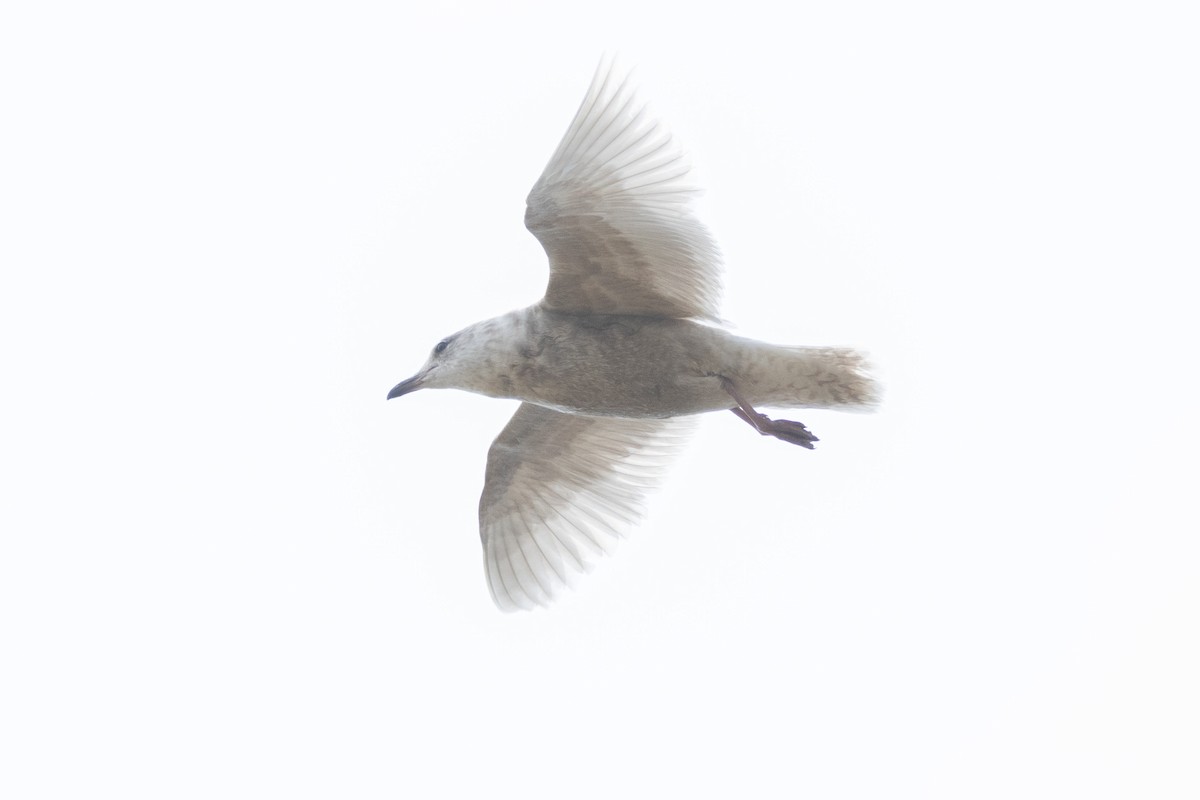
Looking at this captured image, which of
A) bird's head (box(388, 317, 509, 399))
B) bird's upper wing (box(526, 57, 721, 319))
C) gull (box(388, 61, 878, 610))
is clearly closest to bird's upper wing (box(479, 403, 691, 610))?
gull (box(388, 61, 878, 610))

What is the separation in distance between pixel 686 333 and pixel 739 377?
0.35 m

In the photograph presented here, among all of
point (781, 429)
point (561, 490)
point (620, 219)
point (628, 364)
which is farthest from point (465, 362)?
point (781, 429)

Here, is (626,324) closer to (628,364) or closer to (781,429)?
(628,364)

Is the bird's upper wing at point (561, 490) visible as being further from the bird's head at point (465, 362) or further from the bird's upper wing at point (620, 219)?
the bird's upper wing at point (620, 219)

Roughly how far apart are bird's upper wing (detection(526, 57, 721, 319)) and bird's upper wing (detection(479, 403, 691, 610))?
1322 mm

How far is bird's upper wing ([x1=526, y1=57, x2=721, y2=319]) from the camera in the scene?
7449 millimetres

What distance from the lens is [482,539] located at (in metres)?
9.38

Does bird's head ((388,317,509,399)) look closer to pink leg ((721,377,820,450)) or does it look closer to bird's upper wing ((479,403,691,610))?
bird's upper wing ((479,403,691,610))

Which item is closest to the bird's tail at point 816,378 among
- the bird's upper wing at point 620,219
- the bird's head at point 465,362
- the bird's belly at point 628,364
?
the bird's belly at point 628,364

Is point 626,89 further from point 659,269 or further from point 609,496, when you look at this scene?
point 609,496

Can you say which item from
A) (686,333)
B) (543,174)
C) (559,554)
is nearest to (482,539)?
(559,554)

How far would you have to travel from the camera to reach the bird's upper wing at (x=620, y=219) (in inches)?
293

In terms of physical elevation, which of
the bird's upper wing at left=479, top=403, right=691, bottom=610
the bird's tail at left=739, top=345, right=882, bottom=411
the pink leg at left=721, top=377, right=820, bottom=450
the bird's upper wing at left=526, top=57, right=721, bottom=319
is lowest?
the bird's upper wing at left=479, top=403, right=691, bottom=610

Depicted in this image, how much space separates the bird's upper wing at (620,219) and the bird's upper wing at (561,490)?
4.34 ft
